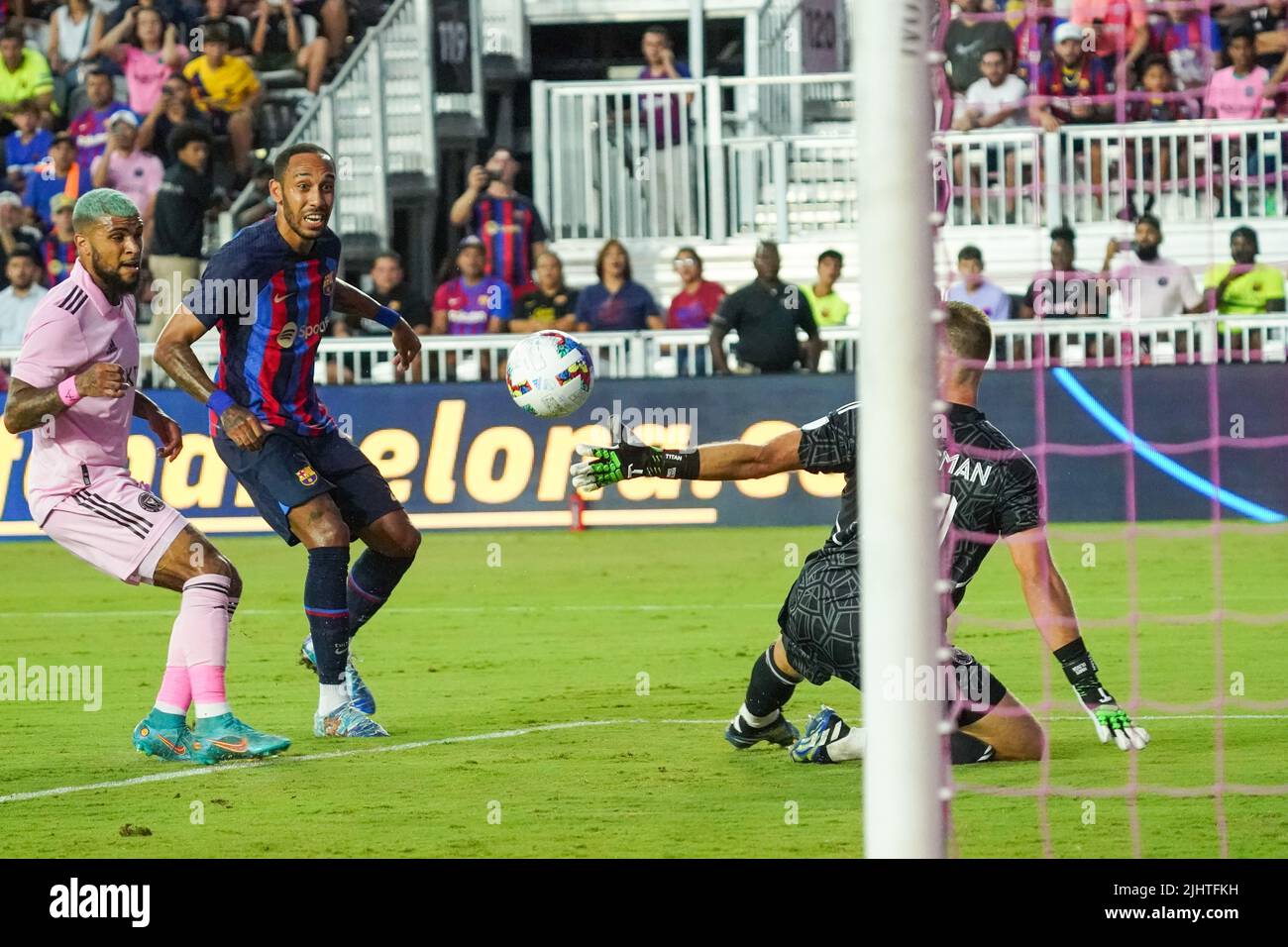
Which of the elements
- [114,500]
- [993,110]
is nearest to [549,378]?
[114,500]

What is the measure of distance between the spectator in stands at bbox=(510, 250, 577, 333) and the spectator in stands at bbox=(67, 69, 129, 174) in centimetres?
564

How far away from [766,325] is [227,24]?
8.46 metres

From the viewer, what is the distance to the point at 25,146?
69.7 ft

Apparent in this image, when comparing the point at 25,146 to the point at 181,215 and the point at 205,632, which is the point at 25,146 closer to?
the point at 181,215

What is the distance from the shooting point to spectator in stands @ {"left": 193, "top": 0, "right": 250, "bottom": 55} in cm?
2166

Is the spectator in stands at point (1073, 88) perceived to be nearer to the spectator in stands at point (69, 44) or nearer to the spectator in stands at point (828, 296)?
the spectator in stands at point (828, 296)

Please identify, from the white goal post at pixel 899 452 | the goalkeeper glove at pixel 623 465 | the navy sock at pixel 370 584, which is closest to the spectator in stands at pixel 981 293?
the navy sock at pixel 370 584

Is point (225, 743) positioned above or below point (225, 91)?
below

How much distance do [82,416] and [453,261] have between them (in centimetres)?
1189

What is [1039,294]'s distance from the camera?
16.4 meters

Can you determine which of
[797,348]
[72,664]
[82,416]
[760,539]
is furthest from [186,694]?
[797,348]

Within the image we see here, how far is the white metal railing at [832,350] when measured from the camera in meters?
15.7

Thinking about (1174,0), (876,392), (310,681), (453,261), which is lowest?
(310,681)

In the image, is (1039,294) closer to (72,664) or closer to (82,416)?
(72,664)
